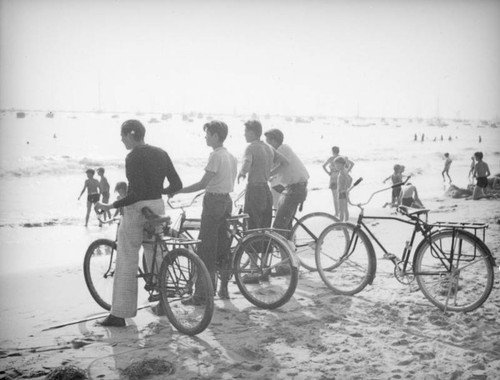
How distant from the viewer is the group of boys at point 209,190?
4.26 m

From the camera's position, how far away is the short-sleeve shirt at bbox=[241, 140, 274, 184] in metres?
5.53

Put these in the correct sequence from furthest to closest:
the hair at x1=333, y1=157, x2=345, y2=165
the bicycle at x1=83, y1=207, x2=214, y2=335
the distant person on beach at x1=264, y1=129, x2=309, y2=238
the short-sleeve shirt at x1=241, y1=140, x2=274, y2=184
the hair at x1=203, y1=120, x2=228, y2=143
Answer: the hair at x1=333, y1=157, x2=345, y2=165
the distant person on beach at x1=264, y1=129, x2=309, y2=238
the short-sleeve shirt at x1=241, y1=140, x2=274, y2=184
the hair at x1=203, y1=120, x2=228, y2=143
the bicycle at x1=83, y1=207, x2=214, y2=335

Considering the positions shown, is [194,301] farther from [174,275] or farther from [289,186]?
[289,186]

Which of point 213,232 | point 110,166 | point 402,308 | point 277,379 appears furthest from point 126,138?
point 110,166

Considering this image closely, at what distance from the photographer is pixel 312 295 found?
5316 millimetres

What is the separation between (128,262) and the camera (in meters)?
4.31

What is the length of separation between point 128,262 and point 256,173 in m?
2.01

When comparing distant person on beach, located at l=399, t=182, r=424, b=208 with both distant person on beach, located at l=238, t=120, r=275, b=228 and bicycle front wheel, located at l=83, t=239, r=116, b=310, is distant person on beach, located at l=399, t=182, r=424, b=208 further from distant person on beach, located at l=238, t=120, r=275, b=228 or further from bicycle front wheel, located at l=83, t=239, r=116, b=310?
bicycle front wheel, located at l=83, t=239, r=116, b=310

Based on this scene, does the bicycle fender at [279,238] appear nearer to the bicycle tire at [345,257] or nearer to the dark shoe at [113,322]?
the bicycle tire at [345,257]

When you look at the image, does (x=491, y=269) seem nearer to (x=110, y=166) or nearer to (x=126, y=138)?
(x=126, y=138)

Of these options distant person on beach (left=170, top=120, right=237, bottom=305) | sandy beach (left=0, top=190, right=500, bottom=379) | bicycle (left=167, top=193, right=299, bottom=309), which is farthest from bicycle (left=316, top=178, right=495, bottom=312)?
distant person on beach (left=170, top=120, right=237, bottom=305)

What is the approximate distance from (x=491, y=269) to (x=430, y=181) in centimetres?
2180

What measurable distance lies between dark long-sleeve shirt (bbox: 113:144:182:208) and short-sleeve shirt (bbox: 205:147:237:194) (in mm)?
617

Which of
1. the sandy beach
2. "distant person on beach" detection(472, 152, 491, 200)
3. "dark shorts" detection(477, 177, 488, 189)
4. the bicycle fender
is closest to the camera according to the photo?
the sandy beach
